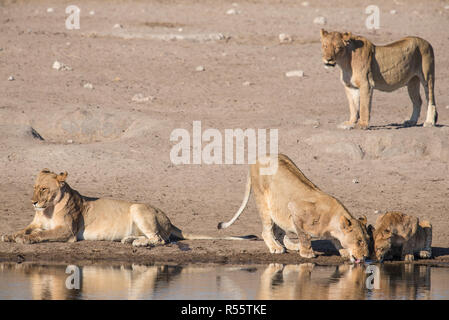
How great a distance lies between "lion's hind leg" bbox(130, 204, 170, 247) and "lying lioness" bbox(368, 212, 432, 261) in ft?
7.06

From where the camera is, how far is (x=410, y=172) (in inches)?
550

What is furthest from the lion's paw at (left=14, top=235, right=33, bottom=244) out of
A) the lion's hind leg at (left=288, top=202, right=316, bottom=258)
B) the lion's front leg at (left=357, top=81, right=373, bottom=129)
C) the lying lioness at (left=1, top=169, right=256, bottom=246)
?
the lion's front leg at (left=357, top=81, right=373, bottom=129)

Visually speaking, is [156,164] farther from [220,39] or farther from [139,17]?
[139,17]

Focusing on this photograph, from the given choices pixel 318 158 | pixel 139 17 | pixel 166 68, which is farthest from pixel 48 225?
pixel 139 17

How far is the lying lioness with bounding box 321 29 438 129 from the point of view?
14.9 meters

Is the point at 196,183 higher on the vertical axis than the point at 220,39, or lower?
lower

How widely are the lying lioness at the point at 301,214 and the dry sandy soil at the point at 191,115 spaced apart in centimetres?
25

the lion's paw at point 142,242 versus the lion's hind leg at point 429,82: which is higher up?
the lion's hind leg at point 429,82

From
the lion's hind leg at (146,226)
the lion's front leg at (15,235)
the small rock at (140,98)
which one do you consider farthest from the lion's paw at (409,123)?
the lion's front leg at (15,235)

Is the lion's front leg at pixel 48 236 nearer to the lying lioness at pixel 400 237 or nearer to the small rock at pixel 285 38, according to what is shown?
the lying lioness at pixel 400 237

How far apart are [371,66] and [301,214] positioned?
5.92 m

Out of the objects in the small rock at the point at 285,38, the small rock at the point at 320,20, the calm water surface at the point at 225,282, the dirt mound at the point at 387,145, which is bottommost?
the calm water surface at the point at 225,282

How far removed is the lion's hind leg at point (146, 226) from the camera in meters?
10.5
